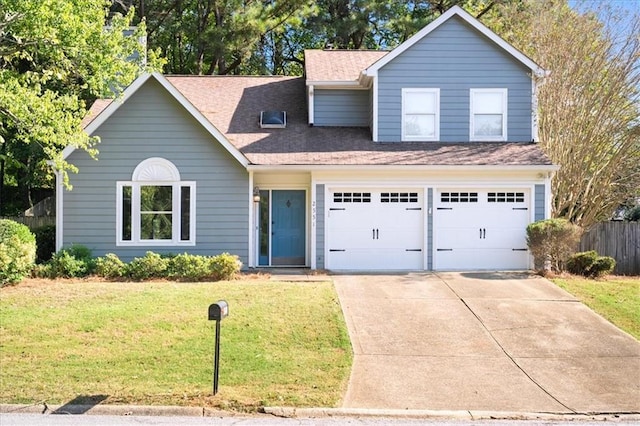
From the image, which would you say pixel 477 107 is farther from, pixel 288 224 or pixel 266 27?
pixel 266 27

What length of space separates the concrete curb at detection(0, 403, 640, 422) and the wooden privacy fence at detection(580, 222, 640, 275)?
12.0m

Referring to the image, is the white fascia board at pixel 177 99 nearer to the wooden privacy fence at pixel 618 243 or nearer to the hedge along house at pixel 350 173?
the hedge along house at pixel 350 173

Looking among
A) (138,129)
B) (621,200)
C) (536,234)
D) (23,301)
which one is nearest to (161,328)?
(23,301)

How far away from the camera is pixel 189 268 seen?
14180 millimetres

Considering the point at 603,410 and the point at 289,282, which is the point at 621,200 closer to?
the point at 289,282

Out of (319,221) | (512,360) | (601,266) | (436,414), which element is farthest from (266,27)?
(436,414)

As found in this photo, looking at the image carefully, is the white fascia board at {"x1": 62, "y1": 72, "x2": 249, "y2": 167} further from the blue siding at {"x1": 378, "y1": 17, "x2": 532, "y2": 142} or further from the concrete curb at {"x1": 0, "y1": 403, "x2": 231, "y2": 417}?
the concrete curb at {"x1": 0, "y1": 403, "x2": 231, "y2": 417}

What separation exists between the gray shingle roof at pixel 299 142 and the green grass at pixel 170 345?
14.5ft

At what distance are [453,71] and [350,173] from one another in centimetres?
429

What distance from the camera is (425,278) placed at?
14586 millimetres

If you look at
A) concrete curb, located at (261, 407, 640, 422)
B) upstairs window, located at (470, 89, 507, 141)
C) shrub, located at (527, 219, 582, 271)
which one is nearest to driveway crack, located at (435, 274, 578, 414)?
concrete curb, located at (261, 407, 640, 422)

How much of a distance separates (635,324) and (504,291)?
2.80 m

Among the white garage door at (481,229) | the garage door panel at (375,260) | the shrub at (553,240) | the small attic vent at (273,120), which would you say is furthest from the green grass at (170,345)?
the small attic vent at (273,120)

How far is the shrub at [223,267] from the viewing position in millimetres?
14086
